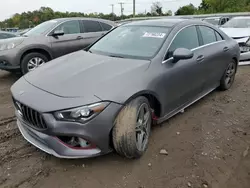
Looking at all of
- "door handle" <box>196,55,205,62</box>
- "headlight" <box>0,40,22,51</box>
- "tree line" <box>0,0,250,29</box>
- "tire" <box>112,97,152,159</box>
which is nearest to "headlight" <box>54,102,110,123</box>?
"tire" <box>112,97,152,159</box>

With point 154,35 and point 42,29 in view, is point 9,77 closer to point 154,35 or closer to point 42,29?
point 42,29

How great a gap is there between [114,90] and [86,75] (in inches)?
17.7

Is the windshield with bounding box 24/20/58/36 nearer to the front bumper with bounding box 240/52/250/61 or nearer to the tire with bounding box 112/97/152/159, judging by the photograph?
the tire with bounding box 112/97/152/159

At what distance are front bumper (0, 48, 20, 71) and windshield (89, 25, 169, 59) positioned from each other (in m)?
2.65

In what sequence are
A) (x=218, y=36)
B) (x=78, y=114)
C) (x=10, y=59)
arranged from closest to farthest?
1. (x=78, y=114)
2. (x=218, y=36)
3. (x=10, y=59)

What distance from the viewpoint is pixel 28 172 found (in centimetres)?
266

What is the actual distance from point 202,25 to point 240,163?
2.50 metres

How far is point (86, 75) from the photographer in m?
2.87

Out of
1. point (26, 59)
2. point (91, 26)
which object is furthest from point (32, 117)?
point (91, 26)

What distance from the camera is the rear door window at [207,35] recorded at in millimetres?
4316

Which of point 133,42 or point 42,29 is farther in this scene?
point 42,29

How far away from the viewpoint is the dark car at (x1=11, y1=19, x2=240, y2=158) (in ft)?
8.09

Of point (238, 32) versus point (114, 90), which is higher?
point (114, 90)

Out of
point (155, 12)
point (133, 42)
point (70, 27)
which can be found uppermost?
point (133, 42)
